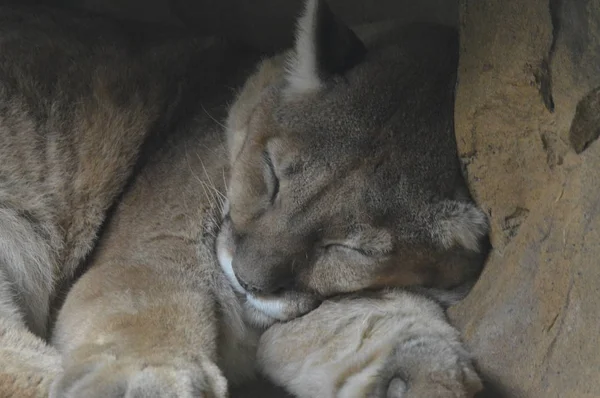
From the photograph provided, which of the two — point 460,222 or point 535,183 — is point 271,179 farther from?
point 535,183

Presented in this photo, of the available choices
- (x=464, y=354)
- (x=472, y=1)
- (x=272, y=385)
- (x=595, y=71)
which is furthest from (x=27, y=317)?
(x=595, y=71)

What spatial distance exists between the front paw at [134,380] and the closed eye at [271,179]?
543 mm

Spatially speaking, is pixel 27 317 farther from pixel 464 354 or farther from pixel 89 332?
pixel 464 354

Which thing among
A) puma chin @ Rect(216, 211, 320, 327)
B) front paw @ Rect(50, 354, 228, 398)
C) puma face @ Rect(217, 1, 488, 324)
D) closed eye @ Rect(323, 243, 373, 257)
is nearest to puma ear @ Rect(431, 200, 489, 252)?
puma face @ Rect(217, 1, 488, 324)

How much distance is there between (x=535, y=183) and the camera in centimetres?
205

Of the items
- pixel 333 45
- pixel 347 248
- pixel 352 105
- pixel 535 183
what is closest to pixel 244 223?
pixel 347 248

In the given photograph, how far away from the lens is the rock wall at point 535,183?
1.82 m

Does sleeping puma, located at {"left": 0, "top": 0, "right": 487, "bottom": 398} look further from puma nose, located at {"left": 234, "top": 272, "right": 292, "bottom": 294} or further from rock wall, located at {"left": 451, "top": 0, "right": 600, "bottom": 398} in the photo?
rock wall, located at {"left": 451, "top": 0, "right": 600, "bottom": 398}

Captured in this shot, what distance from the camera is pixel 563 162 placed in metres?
1.94

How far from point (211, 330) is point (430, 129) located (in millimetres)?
875

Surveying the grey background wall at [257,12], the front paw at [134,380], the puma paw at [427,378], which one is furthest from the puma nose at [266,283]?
the grey background wall at [257,12]

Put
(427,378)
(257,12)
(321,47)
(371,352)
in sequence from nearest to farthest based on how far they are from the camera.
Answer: (427,378) < (371,352) < (321,47) < (257,12)

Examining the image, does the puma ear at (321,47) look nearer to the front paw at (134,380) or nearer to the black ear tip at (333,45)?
the black ear tip at (333,45)

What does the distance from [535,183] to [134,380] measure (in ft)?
3.86
